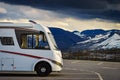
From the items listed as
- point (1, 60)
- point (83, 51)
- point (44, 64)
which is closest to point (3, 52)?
point (1, 60)

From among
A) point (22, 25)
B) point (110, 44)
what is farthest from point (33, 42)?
point (110, 44)

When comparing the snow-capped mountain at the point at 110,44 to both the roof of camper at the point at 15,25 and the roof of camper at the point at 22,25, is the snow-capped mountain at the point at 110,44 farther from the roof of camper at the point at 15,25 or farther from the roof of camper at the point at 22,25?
the roof of camper at the point at 15,25

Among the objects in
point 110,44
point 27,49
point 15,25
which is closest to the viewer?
point 27,49

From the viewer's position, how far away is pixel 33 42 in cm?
2853

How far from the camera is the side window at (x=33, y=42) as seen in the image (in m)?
28.5

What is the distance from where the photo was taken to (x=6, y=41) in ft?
93.6

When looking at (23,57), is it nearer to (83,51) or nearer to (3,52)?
(3,52)

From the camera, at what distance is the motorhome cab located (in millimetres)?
28375

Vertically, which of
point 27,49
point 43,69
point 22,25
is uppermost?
point 22,25

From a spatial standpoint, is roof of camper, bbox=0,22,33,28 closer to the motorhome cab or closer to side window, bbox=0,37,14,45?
the motorhome cab

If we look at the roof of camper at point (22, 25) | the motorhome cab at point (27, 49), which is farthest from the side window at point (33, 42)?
the roof of camper at point (22, 25)

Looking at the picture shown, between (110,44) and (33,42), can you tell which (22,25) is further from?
(110,44)

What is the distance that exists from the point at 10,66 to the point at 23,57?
0.79m

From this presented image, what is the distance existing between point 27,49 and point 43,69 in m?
1.29
